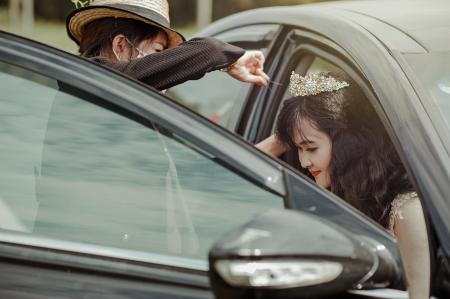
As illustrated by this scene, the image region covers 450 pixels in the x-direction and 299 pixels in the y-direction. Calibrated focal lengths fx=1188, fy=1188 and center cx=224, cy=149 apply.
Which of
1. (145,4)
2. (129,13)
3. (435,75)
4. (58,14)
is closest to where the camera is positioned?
(435,75)

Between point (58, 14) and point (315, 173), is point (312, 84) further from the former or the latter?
point (58, 14)

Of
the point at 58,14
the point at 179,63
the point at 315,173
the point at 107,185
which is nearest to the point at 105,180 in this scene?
the point at 107,185

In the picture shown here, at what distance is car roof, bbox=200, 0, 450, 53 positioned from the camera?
3.21m

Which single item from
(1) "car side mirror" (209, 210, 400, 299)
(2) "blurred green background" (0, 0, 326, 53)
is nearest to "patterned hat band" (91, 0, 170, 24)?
(1) "car side mirror" (209, 210, 400, 299)

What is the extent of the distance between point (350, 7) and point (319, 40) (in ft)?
0.74

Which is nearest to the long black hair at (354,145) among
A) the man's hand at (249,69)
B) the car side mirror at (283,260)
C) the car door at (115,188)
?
the man's hand at (249,69)

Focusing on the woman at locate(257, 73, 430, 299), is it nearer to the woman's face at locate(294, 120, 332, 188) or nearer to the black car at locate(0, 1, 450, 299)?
the woman's face at locate(294, 120, 332, 188)

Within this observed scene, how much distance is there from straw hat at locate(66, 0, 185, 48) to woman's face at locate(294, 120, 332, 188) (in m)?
0.53

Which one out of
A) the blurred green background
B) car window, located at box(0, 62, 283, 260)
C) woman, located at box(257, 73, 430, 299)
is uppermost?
car window, located at box(0, 62, 283, 260)

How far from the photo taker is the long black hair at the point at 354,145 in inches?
140

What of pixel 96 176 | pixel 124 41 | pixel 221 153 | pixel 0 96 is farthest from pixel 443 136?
pixel 124 41

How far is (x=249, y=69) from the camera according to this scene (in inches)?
138

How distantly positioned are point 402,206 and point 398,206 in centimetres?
2

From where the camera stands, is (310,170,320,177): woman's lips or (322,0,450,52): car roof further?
(310,170,320,177): woman's lips
